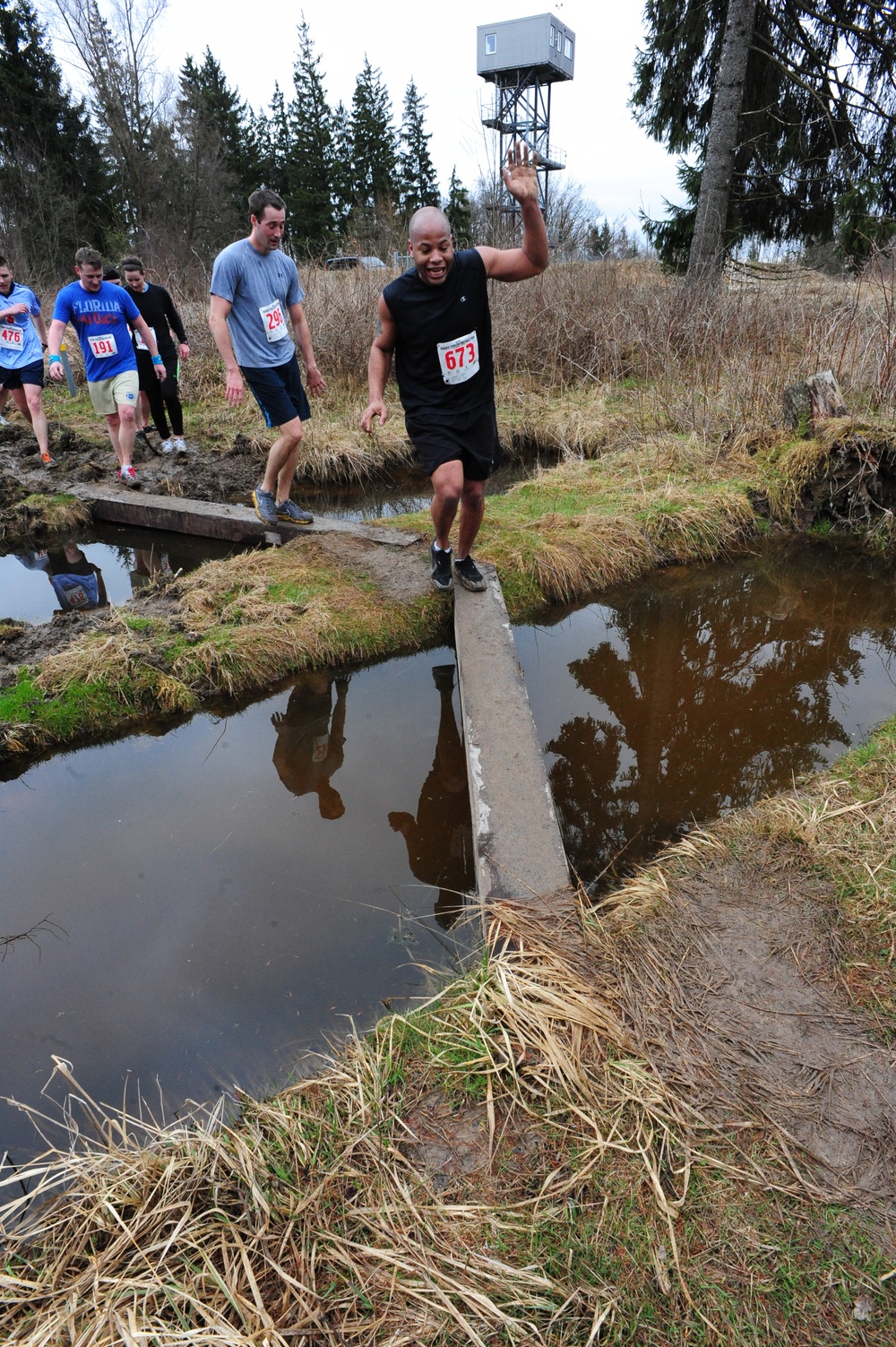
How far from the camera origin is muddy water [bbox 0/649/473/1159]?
2105mm

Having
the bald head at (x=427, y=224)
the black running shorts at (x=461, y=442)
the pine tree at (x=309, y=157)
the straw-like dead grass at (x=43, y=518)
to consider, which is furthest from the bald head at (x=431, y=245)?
the pine tree at (x=309, y=157)

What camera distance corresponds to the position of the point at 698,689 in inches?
154

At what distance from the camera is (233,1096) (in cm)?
195

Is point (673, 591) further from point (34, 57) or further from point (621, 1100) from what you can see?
point (34, 57)

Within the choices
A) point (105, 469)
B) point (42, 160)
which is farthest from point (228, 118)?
point (105, 469)

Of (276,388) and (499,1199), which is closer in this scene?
(499,1199)

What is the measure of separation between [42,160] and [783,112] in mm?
22619

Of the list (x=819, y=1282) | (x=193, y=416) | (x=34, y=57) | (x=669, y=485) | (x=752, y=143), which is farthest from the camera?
(x=34, y=57)

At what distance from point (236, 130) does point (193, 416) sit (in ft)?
104

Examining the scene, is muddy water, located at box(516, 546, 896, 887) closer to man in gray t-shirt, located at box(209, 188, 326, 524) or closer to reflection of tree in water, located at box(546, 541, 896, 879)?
reflection of tree in water, located at box(546, 541, 896, 879)

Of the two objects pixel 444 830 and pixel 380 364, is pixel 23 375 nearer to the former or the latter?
pixel 380 364

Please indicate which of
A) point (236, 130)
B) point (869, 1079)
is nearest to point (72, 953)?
point (869, 1079)

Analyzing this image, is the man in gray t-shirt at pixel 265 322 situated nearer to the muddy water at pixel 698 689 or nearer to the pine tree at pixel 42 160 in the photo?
the muddy water at pixel 698 689

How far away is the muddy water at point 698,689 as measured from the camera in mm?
3096
